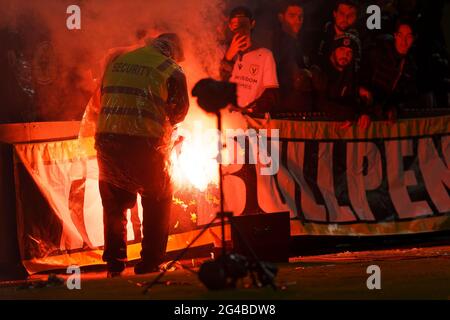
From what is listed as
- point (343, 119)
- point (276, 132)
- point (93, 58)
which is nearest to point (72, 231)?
point (93, 58)

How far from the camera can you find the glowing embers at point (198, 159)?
8.99 metres

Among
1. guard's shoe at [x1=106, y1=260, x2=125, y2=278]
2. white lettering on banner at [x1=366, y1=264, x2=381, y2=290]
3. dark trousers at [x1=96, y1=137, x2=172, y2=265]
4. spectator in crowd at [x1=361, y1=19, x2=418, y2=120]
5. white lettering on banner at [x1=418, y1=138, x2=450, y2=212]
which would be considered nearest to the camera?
white lettering on banner at [x1=366, y1=264, x2=381, y2=290]

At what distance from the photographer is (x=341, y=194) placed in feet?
30.7

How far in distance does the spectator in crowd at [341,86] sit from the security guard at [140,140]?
2006 mm

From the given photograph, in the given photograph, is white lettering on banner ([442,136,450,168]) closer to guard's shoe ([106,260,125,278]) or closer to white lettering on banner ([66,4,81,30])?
guard's shoe ([106,260,125,278])

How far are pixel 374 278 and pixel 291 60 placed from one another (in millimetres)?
2822

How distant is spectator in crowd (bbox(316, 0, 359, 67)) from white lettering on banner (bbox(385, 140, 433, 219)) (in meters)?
1.25

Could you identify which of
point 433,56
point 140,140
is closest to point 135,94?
point 140,140

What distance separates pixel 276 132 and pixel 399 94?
1.43 meters

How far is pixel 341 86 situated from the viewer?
9.33 meters

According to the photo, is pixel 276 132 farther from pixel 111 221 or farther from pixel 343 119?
pixel 111 221

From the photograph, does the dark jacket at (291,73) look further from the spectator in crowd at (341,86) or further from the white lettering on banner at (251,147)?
the white lettering on banner at (251,147)

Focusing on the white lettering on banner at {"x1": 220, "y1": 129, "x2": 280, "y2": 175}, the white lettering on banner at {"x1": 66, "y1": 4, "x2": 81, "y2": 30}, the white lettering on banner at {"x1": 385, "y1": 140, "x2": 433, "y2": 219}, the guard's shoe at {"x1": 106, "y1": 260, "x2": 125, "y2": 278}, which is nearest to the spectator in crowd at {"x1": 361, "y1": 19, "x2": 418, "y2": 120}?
the white lettering on banner at {"x1": 385, "y1": 140, "x2": 433, "y2": 219}

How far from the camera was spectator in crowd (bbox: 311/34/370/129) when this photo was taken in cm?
926
